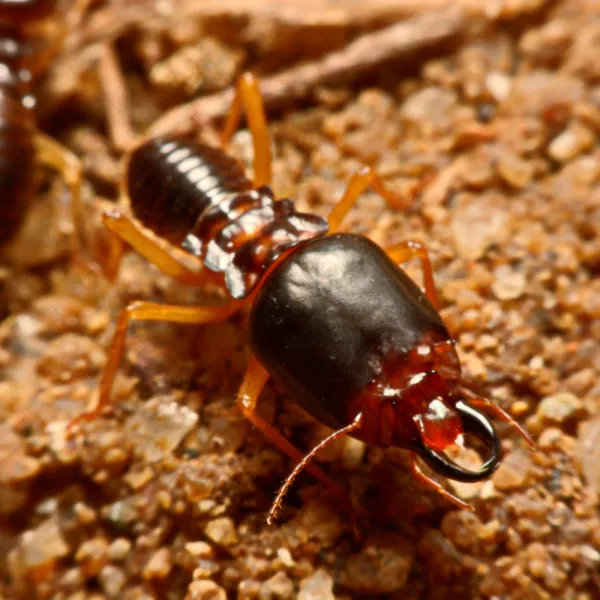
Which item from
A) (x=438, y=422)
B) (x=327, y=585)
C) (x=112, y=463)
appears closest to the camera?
(x=438, y=422)

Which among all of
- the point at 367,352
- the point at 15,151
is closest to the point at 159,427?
the point at 367,352

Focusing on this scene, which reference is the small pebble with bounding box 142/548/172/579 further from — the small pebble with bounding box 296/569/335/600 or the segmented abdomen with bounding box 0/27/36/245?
the segmented abdomen with bounding box 0/27/36/245

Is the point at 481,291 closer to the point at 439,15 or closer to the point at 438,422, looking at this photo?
the point at 438,422

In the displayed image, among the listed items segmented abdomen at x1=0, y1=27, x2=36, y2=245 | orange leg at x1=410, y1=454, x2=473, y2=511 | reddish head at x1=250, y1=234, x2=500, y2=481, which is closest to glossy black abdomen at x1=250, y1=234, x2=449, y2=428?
reddish head at x1=250, y1=234, x2=500, y2=481

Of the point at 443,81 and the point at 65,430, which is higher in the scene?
the point at 443,81

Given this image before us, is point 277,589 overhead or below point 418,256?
below

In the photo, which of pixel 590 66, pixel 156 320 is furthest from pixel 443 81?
pixel 156 320

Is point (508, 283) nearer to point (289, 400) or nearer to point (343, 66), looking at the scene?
point (289, 400)
